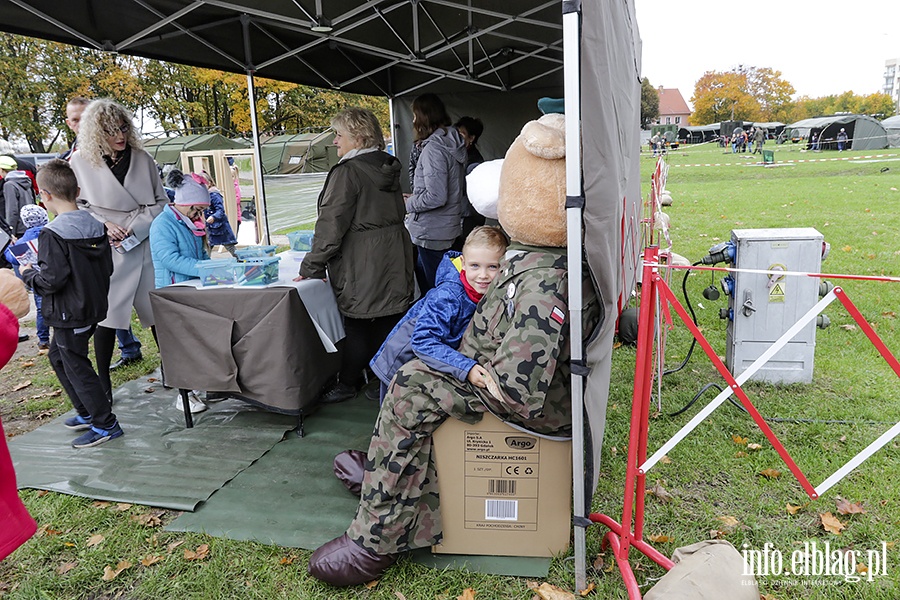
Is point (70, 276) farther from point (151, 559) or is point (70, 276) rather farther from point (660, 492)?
point (660, 492)

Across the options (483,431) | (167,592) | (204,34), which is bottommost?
(167,592)

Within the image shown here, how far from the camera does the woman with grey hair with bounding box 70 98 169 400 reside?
12.7ft

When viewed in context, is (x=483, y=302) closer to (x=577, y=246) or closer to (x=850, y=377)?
(x=577, y=246)

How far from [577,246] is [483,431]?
2.87 feet

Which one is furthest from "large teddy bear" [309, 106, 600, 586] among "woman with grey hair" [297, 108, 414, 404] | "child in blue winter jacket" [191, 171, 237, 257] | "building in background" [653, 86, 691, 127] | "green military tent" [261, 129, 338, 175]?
"building in background" [653, 86, 691, 127]

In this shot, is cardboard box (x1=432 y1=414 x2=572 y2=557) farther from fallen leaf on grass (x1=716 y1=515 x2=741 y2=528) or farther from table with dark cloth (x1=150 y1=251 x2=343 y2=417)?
table with dark cloth (x1=150 y1=251 x2=343 y2=417)

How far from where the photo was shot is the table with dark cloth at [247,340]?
3430 millimetres

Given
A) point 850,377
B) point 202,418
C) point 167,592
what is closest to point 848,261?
point 850,377

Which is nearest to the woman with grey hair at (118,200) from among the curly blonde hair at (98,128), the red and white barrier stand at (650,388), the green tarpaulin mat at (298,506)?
the curly blonde hair at (98,128)

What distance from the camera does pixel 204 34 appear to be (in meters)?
5.14

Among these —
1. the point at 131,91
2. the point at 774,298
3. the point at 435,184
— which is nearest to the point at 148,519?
the point at 435,184

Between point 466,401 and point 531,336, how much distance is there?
405mm

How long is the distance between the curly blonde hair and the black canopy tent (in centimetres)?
72

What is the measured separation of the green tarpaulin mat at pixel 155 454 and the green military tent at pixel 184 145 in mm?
16254
